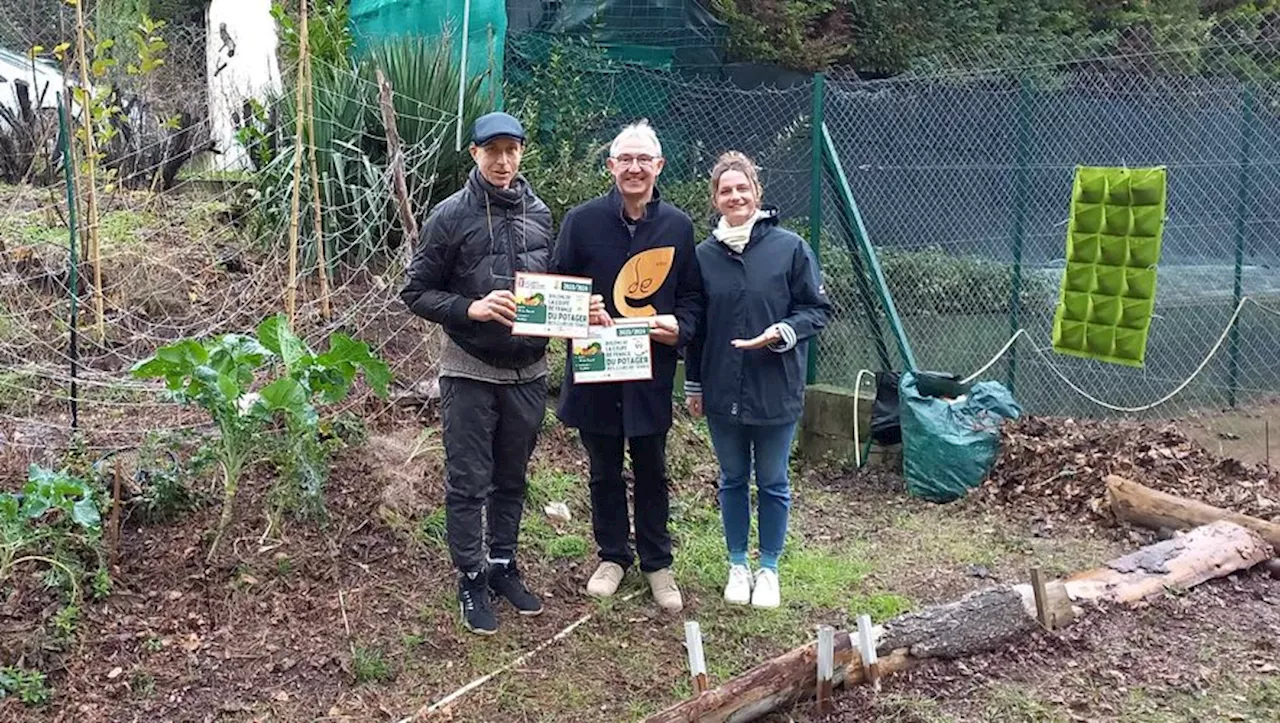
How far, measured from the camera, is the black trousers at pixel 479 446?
3.99 metres

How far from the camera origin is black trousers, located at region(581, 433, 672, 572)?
4.34m

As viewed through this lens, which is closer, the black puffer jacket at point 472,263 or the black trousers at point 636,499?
the black puffer jacket at point 472,263

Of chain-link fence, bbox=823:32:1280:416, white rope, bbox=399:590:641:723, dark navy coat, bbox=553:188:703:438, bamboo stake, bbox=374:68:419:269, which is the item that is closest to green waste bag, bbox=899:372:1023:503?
chain-link fence, bbox=823:32:1280:416

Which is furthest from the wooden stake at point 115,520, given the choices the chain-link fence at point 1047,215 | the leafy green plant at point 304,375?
the chain-link fence at point 1047,215

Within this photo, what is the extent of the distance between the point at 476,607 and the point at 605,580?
1.92 feet

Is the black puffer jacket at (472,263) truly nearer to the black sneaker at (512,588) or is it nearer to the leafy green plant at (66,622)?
the black sneaker at (512,588)

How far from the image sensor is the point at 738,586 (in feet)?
15.0

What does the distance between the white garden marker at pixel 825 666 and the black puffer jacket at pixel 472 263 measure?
1.36 m

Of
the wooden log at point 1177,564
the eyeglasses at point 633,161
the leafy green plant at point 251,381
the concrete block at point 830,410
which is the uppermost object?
the eyeglasses at point 633,161

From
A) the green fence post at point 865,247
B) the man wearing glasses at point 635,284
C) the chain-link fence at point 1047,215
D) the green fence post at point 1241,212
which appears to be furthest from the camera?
the green fence post at point 1241,212

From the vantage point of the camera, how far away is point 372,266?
6961mm

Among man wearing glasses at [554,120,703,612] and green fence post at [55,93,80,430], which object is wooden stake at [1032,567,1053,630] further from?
green fence post at [55,93,80,430]

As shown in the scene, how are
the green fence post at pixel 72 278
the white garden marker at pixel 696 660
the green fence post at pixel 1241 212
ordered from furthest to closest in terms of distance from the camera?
the green fence post at pixel 1241 212 < the green fence post at pixel 72 278 < the white garden marker at pixel 696 660

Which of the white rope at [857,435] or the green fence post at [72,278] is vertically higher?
the green fence post at [72,278]
